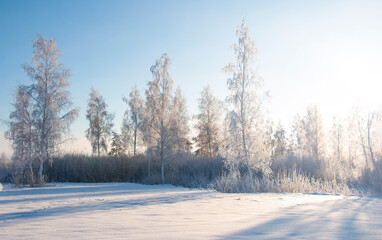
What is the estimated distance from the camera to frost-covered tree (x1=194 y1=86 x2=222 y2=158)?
94.2 feet

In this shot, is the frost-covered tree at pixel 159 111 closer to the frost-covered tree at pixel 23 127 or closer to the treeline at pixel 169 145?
the treeline at pixel 169 145

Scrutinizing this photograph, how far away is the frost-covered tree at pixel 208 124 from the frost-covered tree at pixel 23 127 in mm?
17667

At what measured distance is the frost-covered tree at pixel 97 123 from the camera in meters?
27.4

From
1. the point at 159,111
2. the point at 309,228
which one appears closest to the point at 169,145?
the point at 159,111

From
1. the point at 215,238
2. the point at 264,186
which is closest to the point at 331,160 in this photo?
the point at 264,186

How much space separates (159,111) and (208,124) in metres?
12.1

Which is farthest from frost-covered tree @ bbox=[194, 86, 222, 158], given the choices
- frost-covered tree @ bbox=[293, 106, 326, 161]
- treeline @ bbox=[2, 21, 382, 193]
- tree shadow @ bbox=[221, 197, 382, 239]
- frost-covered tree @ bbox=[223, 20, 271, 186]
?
tree shadow @ bbox=[221, 197, 382, 239]

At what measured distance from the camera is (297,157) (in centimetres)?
2050

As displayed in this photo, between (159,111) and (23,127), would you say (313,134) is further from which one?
(23,127)

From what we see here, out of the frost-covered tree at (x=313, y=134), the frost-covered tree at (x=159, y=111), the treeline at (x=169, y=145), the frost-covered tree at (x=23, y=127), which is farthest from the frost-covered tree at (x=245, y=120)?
the frost-covered tree at (x=313, y=134)

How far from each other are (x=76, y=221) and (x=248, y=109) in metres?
9.70

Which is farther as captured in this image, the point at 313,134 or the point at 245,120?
the point at 313,134

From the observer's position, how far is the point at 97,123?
90.0 feet

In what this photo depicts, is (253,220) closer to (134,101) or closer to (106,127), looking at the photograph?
(134,101)
